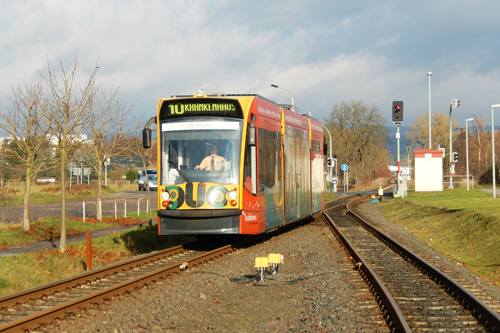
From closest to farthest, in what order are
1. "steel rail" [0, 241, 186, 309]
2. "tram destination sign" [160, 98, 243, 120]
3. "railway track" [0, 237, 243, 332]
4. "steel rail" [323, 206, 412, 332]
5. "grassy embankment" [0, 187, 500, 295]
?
"steel rail" [323, 206, 412, 332]
"railway track" [0, 237, 243, 332]
"steel rail" [0, 241, 186, 309]
"grassy embankment" [0, 187, 500, 295]
"tram destination sign" [160, 98, 243, 120]

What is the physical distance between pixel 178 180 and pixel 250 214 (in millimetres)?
1798

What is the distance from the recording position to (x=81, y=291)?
9883 millimetres

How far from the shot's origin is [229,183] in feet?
44.8

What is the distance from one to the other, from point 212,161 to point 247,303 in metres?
5.06

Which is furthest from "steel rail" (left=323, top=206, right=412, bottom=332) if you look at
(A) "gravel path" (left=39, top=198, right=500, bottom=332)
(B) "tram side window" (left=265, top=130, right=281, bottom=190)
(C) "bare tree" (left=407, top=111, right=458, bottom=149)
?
(C) "bare tree" (left=407, top=111, right=458, bottom=149)

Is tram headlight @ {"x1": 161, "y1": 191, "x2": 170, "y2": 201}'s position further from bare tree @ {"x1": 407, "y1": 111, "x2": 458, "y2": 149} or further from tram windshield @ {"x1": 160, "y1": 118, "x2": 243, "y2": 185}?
bare tree @ {"x1": 407, "y1": 111, "x2": 458, "y2": 149}

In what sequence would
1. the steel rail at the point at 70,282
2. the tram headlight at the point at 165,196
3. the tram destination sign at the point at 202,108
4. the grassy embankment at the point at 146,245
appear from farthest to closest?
the tram destination sign at the point at 202,108 < the tram headlight at the point at 165,196 < the grassy embankment at the point at 146,245 < the steel rail at the point at 70,282

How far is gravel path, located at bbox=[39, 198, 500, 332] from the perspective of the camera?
25.1 ft

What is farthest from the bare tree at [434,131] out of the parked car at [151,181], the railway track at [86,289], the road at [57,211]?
the railway track at [86,289]

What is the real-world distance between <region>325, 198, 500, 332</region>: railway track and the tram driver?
11.7 feet

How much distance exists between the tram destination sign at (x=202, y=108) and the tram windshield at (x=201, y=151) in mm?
139

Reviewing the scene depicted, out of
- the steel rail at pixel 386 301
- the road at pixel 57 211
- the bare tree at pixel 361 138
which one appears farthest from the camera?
the bare tree at pixel 361 138

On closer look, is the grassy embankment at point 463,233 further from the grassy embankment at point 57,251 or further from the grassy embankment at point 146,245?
the grassy embankment at point 57,251

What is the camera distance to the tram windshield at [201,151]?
1366 centimetres
